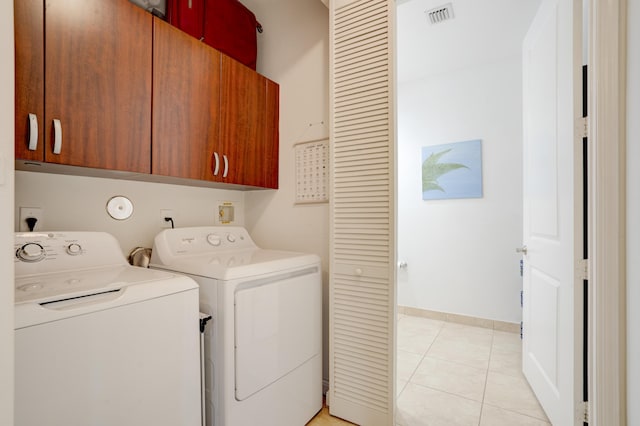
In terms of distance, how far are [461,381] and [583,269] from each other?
1.20m

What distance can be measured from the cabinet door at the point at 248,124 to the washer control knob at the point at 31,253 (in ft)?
3.08

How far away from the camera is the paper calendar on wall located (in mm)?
2016

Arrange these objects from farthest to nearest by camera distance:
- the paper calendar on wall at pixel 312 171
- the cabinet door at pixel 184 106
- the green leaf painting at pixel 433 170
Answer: the green leaf painting at pixel 433 170 → the paper calendar on wall at pixel 312 171 → the cabinet door at pixel 184 106

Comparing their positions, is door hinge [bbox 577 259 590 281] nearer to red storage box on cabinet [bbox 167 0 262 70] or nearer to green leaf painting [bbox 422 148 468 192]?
green leaf painting [bbox 422 148 468 192]

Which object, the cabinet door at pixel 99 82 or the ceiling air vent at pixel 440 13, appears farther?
the ceiling air vent at pixel 440 13

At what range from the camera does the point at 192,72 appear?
63.7 inches

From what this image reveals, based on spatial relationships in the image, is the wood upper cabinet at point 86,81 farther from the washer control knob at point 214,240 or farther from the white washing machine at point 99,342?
the washer control knob at point 214,240

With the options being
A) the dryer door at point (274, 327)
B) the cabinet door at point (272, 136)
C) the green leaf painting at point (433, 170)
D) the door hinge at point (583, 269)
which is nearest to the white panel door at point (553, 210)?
the door hinge at point (583, 269)

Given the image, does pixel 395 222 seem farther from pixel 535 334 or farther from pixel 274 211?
pixel 535 334

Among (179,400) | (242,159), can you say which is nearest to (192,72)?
(242,159)

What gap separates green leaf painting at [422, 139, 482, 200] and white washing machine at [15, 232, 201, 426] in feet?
9.22

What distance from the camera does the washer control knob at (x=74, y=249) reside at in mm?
1352

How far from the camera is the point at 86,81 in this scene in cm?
124
